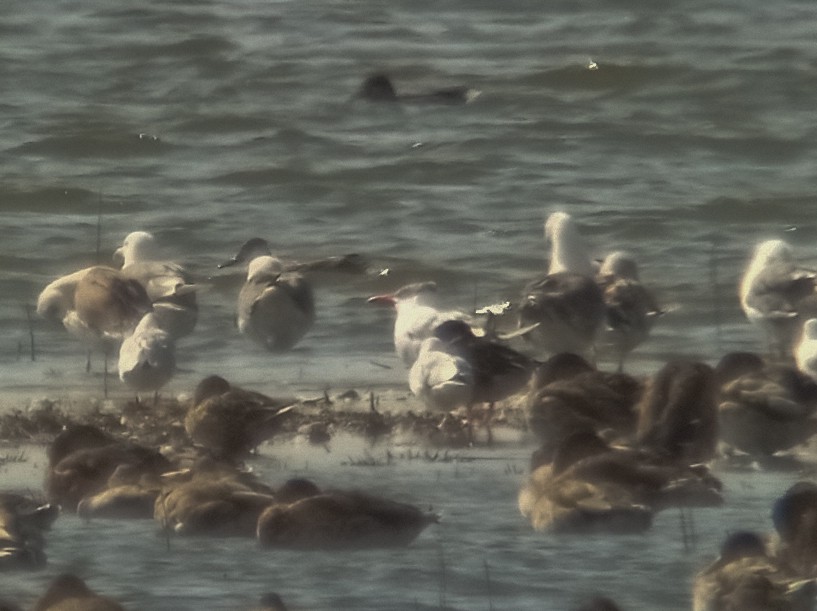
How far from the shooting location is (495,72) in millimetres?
19000

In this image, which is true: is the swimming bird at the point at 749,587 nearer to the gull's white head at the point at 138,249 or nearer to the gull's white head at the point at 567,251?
the gull's white head at the point at 567,251

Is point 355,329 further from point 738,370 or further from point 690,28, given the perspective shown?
point 690,28

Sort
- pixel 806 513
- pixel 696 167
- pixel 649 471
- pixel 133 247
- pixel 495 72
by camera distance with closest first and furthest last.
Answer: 1. pixel 806 513
2. pixel 649 471
3. pixel 133 247
4. pixel 696 167
5. pixel 495 72

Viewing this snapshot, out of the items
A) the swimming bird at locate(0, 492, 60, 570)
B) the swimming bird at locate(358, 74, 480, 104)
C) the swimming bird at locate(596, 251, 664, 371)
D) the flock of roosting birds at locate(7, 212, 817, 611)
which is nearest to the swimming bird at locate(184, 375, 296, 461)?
the flock of roosting birds at locate(7, 212, 817, 611)

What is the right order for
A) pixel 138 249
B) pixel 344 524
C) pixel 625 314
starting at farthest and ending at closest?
pixel 138 249, pixel 625 314, pixel 344 524

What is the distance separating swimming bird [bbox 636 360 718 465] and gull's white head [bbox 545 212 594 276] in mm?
3121

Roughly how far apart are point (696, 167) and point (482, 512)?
864 cm

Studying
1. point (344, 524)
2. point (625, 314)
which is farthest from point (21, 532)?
point (625, 314)

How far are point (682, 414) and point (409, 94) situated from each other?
10.2m

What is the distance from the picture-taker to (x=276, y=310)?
35.1 feet

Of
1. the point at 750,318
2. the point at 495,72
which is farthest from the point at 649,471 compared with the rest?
the point at 495,72

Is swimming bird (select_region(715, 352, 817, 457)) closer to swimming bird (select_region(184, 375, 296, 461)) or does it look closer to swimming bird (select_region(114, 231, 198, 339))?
swimming bird (select_region(184, 375, 296, 461))

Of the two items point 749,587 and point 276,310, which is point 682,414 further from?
point 276,310

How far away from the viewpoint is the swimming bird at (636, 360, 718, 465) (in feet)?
27.2
